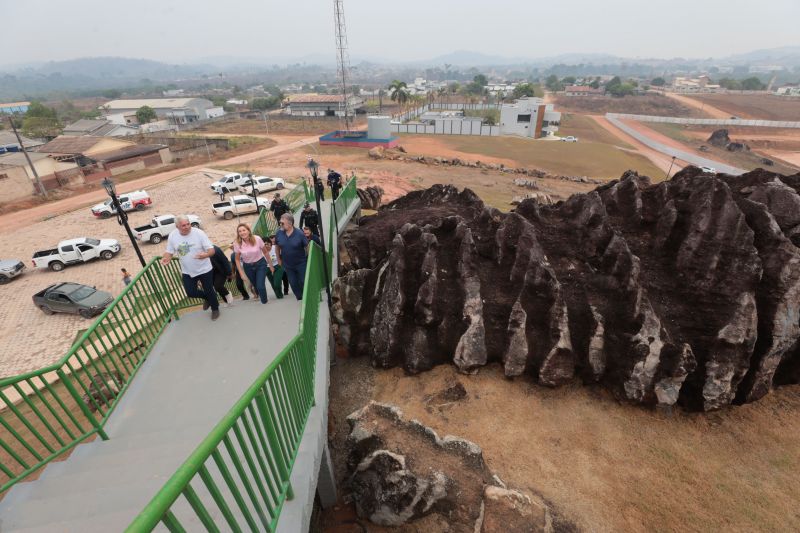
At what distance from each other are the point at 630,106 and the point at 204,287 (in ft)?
535

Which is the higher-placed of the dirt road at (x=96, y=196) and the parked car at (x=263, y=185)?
the parked car at (x=263, y=185)

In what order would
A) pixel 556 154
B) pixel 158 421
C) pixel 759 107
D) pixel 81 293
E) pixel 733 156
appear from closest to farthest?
pixel 158 421, pixel 81 293, pixel 556 154, pixel 733 156, pixel 759 107

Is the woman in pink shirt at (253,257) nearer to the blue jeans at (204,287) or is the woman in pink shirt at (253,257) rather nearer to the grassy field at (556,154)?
the blue jeans at (204,287)

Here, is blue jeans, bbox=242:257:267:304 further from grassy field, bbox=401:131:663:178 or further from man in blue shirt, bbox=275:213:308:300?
grassy field, bbox=401:131:663:178

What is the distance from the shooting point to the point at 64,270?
24.3 meters

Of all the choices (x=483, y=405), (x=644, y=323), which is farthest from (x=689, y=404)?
(x=483, y=405)

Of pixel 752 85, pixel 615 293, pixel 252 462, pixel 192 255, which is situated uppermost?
pixel 252 462

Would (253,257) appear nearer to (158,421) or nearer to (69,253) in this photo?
(158,421)

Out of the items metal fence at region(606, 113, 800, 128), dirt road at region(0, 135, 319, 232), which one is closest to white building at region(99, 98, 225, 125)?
dirt road at region(0, 135, 319, 232)

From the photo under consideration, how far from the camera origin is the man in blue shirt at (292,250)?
28.4 ft

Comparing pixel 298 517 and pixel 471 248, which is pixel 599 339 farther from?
pixel 298 517

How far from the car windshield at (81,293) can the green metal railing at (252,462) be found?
18318mm

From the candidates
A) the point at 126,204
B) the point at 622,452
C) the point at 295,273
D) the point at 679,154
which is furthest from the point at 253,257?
the point at 679,154

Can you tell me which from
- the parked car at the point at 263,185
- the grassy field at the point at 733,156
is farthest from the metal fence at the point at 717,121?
the parked car at the point at 263,185
